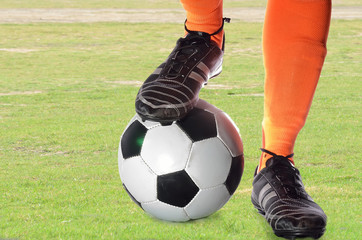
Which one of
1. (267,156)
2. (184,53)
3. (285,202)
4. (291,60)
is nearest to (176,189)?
(267,156)

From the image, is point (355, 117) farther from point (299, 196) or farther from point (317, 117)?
point (299, 196)

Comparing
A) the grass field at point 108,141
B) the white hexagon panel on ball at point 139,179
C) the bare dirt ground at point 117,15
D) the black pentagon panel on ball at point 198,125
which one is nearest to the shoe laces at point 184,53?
the black pentagon panel on ball at point 198,125

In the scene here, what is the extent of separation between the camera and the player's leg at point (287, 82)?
3230 mm

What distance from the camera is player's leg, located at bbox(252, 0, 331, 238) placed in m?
3.23

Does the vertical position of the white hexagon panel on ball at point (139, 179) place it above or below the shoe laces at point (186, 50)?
below

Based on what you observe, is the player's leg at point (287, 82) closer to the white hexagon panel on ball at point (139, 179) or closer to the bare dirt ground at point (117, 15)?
the white hexagon panel on ball at point (139, 179)

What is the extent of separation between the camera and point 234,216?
12.7 ft

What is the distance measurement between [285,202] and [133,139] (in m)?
0.97

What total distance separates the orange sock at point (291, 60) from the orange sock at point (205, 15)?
402 millimetres

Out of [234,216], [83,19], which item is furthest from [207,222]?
[83,19]

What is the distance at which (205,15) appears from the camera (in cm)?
368

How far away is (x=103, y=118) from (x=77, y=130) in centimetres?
94

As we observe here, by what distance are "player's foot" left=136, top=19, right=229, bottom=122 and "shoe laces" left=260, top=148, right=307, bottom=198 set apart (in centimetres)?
53

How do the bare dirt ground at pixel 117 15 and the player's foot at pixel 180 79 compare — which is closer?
the player's foot at pixel 180 79
